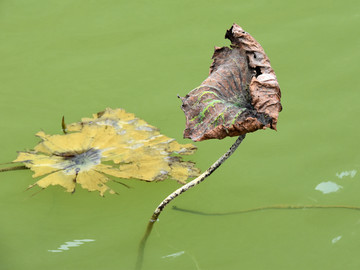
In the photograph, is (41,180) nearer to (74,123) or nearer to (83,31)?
(74,123)

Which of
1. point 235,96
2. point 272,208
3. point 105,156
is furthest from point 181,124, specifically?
point 235,96

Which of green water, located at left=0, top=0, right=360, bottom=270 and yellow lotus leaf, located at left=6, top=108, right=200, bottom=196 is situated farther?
yellow lotus leaf, located at left=6, top=108, right=200, bottom=196

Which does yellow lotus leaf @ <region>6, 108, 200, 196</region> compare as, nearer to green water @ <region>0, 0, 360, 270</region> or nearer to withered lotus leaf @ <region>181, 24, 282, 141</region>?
green water @ <region>0, 0, 360, 270</region>

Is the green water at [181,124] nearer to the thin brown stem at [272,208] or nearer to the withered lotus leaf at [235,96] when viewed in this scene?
the thin brown stem at [272,208]

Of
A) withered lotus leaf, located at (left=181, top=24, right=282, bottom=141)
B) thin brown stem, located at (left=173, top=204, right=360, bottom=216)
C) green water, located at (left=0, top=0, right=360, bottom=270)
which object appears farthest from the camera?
thin brown stem, located at (left=173, top=204, right=360, bottom=216)

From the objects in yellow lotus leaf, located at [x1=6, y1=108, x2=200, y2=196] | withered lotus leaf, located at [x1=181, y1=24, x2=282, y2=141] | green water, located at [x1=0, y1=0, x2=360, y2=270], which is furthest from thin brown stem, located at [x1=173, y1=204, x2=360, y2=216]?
withered lotus leaf, located at [x1=181, y1=24, x2=282, y2=141]

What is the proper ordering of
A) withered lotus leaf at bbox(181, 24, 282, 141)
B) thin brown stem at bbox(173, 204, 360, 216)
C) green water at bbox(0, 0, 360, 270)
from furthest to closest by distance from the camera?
1. thin brown stem at bbox(173, 204, 360, 216)
2. green water at bbox(0, 0, 360, 270)
3. withered lotus leaf at bbox(181, 24, 282, 141)
